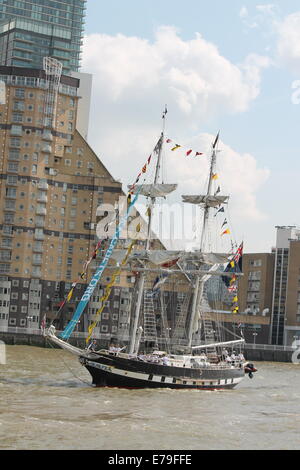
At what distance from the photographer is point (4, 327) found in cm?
12888

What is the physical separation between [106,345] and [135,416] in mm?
A: 73127

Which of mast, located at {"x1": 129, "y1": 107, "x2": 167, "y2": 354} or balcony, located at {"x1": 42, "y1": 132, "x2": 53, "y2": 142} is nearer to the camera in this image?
mast, located at {"x1": 129, "y1": 107, "x2": 167, "y2": 354}

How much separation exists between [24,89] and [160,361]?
81.4 meters

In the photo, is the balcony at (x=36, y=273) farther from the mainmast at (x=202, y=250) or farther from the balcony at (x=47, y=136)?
the mainmast at (x=202, y=250)

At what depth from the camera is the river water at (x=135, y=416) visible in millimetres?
39031

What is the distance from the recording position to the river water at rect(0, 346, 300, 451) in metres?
39.0

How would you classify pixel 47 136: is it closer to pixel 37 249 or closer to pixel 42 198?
pixel 42 198

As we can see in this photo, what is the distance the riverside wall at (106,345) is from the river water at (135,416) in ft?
145

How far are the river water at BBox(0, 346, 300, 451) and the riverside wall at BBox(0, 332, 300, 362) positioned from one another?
44142mm

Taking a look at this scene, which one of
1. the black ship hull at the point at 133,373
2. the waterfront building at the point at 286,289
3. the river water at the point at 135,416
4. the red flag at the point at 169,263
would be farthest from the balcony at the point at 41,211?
the black ship hull at the point at 133,373

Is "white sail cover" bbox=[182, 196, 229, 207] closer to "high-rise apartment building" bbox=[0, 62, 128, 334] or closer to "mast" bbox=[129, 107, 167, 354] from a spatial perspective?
"mast" bbox=[129, 107, 167, 354]

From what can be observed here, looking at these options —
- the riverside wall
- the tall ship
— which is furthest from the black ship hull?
the riverside wall
